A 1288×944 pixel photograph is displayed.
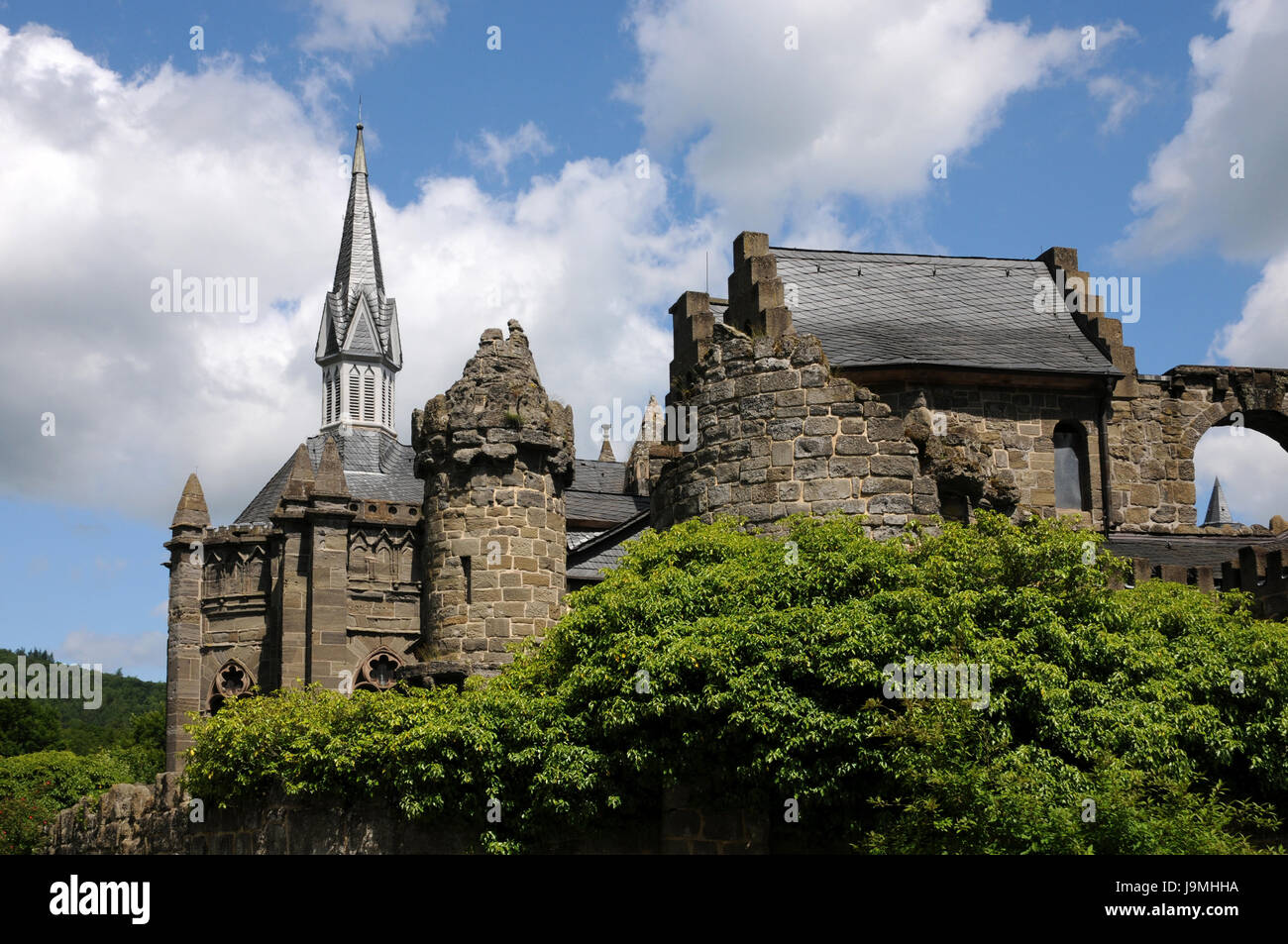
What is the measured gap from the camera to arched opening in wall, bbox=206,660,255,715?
4716cm

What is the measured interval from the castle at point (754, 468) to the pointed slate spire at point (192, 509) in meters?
0.10

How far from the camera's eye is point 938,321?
3306cm

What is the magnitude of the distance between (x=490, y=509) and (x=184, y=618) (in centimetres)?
2856

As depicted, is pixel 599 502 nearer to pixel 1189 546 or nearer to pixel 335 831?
pixel 1189 546

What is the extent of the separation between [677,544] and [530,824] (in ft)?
10.4

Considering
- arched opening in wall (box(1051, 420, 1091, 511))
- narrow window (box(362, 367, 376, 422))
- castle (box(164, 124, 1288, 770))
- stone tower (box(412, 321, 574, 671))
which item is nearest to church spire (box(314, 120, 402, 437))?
narrow window (box(362, 367, 376, 422))

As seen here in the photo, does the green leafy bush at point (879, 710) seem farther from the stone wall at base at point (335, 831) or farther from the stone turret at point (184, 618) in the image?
the stone turret at point (184, 618)

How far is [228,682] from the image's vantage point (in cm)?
4762

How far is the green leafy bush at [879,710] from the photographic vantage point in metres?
12.8

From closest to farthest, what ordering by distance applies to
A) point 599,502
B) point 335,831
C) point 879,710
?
point 879,710 < point 335,831 < point 599,502

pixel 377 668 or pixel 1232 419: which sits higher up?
pixel 1232 419

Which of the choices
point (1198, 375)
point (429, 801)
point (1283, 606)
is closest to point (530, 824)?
point (429, 801)

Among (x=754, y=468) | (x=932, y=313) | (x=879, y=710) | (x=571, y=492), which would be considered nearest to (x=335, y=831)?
(x=754, y=468)
